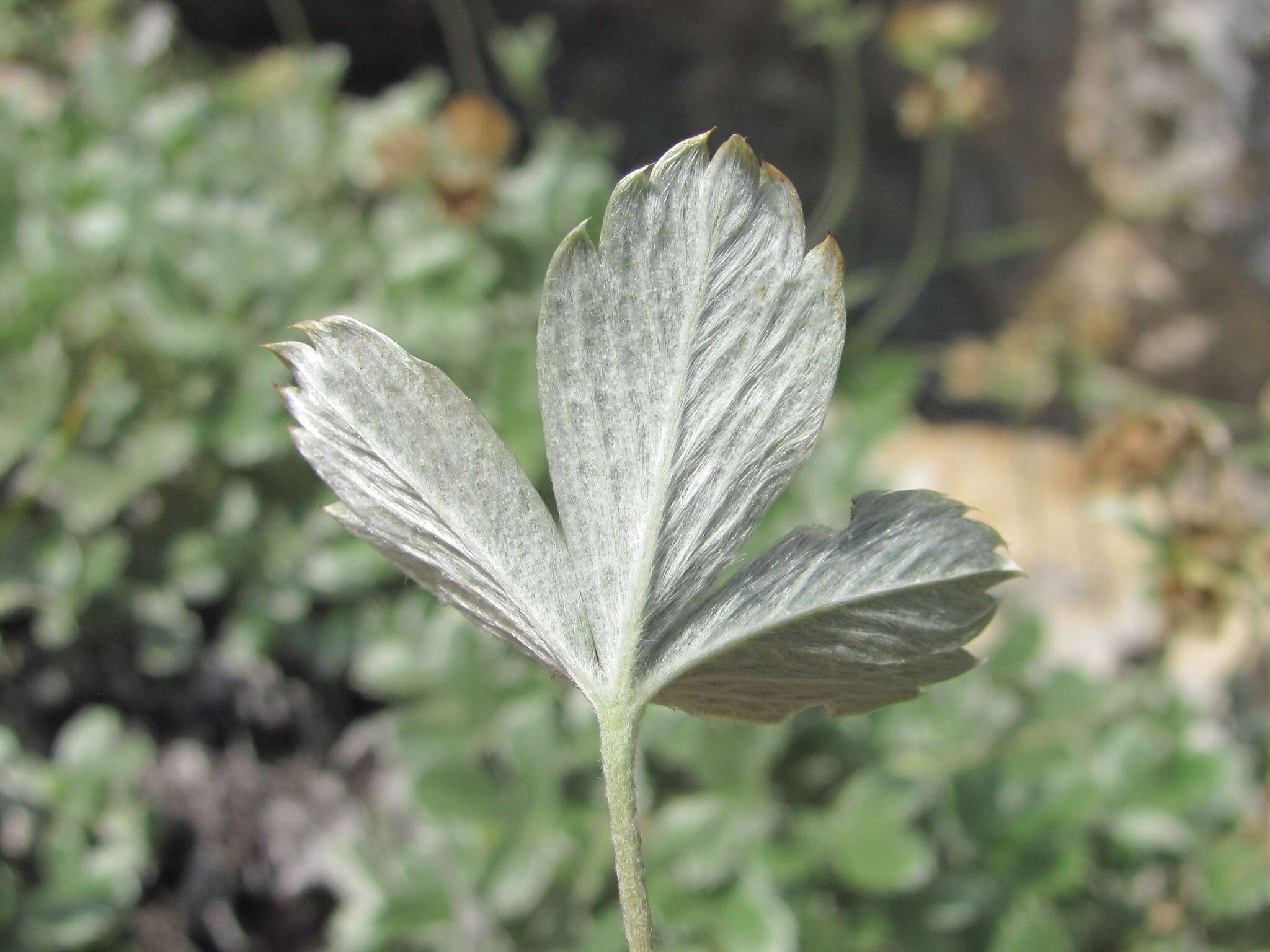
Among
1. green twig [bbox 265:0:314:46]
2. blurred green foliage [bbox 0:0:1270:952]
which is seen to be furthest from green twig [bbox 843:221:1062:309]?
green twig [bbox 265:0:314:46]

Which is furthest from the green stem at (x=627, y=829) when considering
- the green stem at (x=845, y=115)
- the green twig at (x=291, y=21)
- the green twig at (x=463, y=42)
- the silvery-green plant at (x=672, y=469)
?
the green twig at (x=291, y=21)

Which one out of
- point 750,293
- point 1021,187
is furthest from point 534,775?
point 1021,187

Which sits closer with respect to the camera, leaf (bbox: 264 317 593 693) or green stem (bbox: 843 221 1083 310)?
leaf (bbox: 264 317 593 693)

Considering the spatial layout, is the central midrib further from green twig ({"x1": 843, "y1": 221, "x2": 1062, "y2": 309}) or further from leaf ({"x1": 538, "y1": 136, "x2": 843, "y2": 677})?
green twig ({"x1": 843, "y1": 221, "x2": 1062, "y2": 309})

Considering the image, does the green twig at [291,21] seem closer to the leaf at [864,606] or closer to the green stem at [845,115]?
the green stem at [845,115]

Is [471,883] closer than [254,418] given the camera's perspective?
Yes

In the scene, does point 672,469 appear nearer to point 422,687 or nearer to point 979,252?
point 422,687

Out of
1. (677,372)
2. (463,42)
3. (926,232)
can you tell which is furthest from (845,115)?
(677,372)

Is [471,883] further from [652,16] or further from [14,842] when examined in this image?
[652,16]
